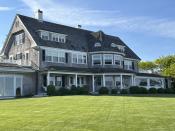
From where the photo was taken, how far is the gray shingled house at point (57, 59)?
A: 39.0m

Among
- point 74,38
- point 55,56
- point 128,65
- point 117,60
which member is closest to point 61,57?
point 55,56

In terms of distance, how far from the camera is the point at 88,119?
40.8ft

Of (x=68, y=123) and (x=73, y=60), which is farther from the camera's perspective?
(x=73, y=60)

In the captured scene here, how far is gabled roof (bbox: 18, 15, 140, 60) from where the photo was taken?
137 feet

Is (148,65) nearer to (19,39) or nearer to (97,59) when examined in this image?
(97,59)

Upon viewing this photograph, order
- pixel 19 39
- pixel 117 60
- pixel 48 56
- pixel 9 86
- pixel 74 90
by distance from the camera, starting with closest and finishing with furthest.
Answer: pixel 9 86 < pixel 74 90 < pixel 48 56 < pixel 19 39 < pixel 117 60

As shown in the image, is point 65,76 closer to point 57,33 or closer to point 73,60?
point 73,60

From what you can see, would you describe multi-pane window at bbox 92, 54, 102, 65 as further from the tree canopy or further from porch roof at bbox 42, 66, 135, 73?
the tree canopy

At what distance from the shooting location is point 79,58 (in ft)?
151

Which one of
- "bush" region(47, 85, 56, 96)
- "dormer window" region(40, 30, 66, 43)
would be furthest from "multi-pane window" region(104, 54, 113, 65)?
"bush" region(47, 85, 56, 96)

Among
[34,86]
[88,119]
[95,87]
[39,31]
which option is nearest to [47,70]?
[34,86]

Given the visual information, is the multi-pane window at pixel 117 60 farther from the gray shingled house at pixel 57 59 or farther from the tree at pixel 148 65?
the tree at pixel 148 65

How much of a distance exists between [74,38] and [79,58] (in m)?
3.30

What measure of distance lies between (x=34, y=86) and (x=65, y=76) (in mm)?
4836
